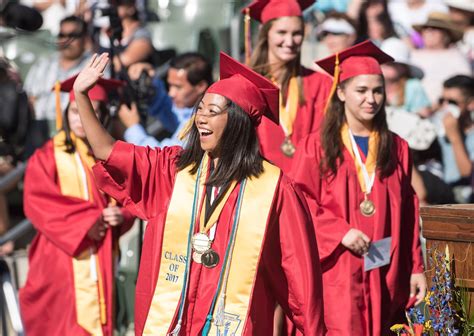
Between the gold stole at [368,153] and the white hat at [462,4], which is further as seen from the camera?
the white hat at [462,4]

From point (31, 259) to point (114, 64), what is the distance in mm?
1874

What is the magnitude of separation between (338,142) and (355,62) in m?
0.51

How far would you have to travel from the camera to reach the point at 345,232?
600 cm

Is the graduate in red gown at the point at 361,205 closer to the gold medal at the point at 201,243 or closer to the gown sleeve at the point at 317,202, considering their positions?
the gown sleeve at the point at 317,202

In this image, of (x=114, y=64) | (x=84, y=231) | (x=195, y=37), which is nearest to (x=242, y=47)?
(x=195, y=37)

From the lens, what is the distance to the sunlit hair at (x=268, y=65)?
6875mm

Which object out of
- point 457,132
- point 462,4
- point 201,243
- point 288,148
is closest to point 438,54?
point 462,4

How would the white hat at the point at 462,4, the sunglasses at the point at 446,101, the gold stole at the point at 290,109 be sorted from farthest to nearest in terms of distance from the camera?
1. the white hat at the point at 462,4
2. the sunglasses at the point at 446,101
3. the gold stole at the point at 290,109

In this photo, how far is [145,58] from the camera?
895cm

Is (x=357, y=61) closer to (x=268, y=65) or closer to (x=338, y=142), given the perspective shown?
(x=338, y=142)

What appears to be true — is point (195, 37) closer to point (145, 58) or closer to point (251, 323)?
point (145, 58)

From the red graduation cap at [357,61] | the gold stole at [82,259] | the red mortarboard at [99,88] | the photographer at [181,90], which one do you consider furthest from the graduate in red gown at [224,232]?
the photographer at [181,90]

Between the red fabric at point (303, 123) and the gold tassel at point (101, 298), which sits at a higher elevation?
the red fabric at point (303, 123)

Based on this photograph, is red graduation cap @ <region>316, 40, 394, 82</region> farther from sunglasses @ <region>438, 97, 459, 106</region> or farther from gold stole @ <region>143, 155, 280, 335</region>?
sunglasses @ <region>438, 97, 459, 106</region>
